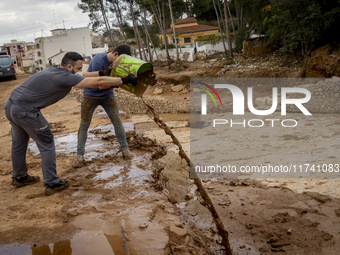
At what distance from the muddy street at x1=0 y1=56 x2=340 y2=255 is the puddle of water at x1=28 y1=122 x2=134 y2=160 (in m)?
0.02

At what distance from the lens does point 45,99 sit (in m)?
3.47

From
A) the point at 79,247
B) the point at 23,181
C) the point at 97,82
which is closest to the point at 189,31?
the point at 97,82

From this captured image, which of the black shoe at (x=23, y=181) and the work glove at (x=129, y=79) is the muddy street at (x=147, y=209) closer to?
the black shoe at (x=23, y=181)

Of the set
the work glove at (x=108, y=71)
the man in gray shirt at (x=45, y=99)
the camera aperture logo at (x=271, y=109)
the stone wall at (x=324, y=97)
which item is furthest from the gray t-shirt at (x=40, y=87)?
the stone wall at (x=324, y=97)

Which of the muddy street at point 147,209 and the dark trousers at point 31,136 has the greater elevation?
the dark trousers at point 31,136

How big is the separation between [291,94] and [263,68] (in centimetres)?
410

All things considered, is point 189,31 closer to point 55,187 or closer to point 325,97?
point 325,97

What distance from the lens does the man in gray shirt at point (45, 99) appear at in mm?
3398

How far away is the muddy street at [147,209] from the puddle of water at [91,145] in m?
0.02

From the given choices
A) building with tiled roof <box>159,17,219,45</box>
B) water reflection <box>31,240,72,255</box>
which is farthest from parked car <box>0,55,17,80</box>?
building with tiled roof <box>159,17,219,45</box>

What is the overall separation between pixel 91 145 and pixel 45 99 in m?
2.18

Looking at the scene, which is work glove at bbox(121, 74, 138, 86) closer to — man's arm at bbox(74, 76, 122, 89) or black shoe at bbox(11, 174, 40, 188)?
man's arm at bbox(74, 76, 122, 89)

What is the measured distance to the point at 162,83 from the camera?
20516mm

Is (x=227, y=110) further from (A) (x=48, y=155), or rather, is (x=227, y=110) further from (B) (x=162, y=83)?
(A) (x=48, y=155)
